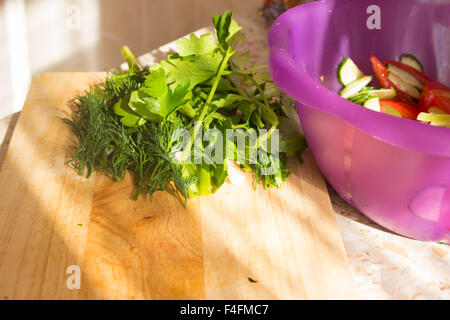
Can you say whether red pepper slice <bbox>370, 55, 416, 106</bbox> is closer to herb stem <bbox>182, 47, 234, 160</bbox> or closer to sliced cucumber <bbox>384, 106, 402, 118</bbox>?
sliced cucumber <bbox>384, 106, 402, 118</bbox>

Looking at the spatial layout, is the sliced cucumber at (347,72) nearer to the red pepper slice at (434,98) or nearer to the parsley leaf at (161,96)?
the red pepper slice at (434,98)

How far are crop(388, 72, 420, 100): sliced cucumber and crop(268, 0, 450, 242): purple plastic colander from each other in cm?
8

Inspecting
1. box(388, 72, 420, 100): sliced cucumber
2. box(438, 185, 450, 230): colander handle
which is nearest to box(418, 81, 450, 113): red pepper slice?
box(388, 72, 420, 100): sliced cucumber

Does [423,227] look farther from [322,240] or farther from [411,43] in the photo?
[411,43]

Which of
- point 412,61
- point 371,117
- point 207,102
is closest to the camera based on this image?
point 371,117

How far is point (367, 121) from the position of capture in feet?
2.05

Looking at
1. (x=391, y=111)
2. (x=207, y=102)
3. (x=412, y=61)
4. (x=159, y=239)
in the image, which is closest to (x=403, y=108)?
(x=391, y=111)

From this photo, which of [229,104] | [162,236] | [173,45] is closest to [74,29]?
[173,45]

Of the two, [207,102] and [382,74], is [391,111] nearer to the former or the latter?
[382,74]

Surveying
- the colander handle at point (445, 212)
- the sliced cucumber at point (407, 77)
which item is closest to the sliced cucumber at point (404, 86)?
the sliced cucumber at point (407, 77)

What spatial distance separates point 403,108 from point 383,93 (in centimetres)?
5

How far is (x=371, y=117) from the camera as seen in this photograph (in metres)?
0.62

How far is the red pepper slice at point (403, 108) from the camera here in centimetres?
83

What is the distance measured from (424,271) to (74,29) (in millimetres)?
1933
